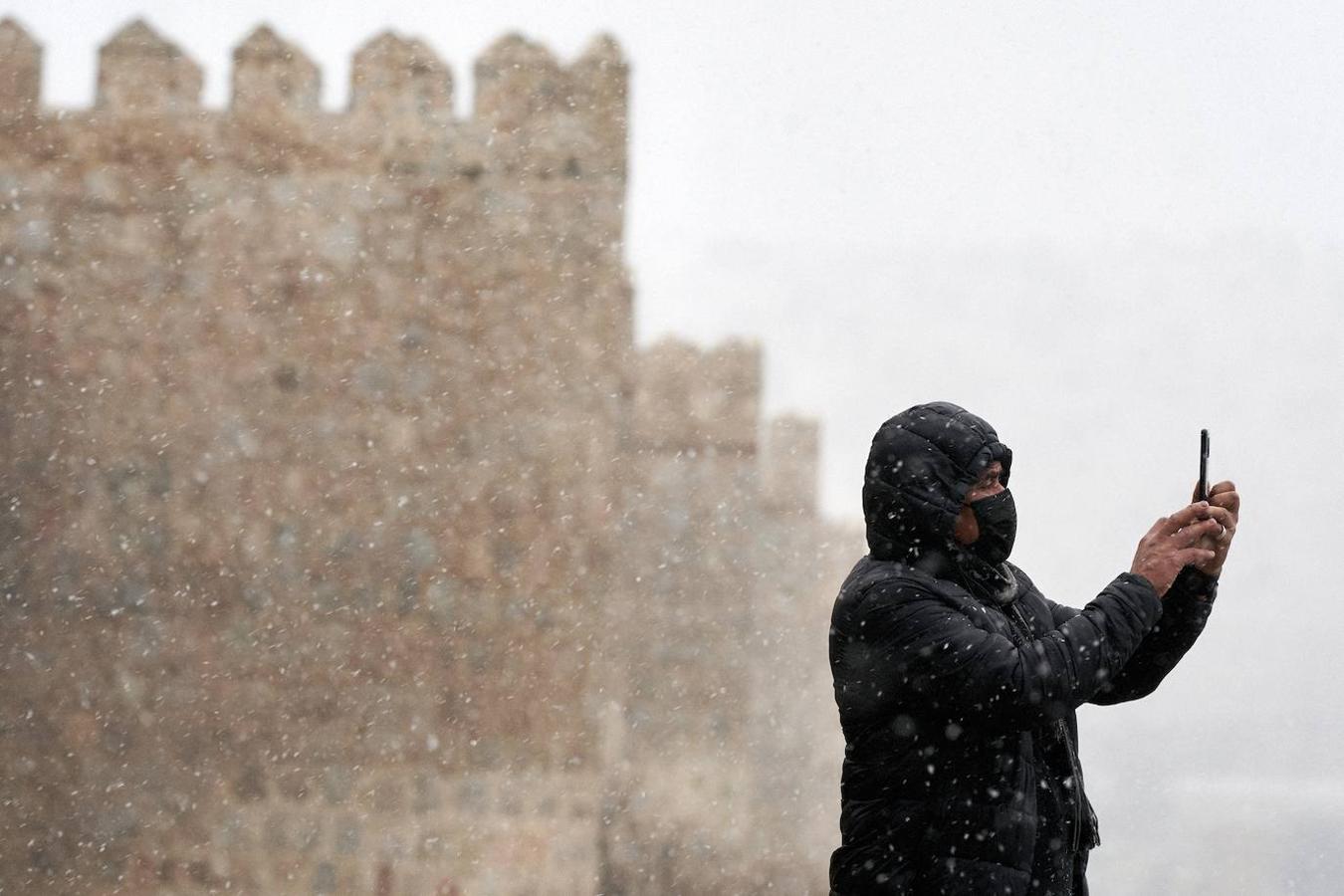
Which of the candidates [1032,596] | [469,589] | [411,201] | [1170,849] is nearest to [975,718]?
[1032,596]

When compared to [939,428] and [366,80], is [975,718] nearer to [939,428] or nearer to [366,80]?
[939,428]

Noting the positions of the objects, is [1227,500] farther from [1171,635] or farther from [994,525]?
[994,525]

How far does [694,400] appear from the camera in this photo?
32.1 ft

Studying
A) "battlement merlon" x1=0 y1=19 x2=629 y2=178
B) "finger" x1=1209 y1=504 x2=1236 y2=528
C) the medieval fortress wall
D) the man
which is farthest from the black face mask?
"battlement merlon" x1=0 y1=19 x2=629 y2=178

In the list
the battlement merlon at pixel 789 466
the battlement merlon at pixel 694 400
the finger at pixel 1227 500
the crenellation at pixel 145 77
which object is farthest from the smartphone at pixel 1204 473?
the battlement merlon at pixel 789 466

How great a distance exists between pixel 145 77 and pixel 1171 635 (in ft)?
18.5

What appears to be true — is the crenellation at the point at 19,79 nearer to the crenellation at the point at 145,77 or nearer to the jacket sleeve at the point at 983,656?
the crenellation at the point at 145,77

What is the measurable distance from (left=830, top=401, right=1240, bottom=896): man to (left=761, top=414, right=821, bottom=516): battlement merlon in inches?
371

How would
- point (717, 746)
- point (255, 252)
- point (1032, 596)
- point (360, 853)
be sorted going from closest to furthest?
point (1032, 596), point (360, 853), point (255, 252), point (717, 746)

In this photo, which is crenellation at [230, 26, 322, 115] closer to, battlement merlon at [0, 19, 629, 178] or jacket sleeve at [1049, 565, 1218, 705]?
battlement merlon at [0, 19, 629, 178]

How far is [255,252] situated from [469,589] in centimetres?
171

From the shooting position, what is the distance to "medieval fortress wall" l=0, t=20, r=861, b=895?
5.83 meters

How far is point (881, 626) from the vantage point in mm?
1731

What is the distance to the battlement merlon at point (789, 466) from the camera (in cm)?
1138
